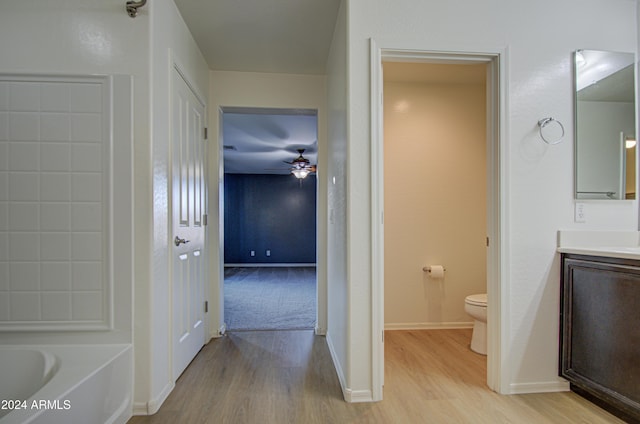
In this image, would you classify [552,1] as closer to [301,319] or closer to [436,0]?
[436,0]

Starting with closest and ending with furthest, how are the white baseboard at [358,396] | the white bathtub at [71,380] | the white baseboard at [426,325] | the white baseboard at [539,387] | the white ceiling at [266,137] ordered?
the white bathtub at [71,380], the white baseboard at [358,396], the white baseboard at [539,387], the white baseboard at [426,325], the white ceiling at [266,137]

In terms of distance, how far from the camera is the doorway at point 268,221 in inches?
158

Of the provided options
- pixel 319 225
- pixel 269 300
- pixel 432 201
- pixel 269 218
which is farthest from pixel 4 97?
pixel 269 218

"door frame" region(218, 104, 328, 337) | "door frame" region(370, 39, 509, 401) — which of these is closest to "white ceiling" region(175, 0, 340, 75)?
"door frame" region(218, 104, 328, 337)

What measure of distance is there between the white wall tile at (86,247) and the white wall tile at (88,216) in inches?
1.5

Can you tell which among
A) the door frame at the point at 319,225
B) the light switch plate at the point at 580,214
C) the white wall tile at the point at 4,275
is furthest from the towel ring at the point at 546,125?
the white wall tile at the point at 4,275

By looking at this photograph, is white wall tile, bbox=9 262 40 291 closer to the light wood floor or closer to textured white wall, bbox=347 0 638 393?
the light wood floor

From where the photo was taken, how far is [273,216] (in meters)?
8.74

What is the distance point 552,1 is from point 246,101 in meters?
2.37

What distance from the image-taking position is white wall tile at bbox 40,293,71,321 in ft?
5.85

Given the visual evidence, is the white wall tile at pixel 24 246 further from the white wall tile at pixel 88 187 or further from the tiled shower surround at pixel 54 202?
the white wall tile at pixel 88 187

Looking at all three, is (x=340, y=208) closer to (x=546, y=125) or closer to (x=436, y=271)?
(x=546, y=125)

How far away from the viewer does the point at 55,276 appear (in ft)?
5.87

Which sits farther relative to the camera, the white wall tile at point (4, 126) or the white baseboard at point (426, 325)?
the white baseboard at point (426, 325)
